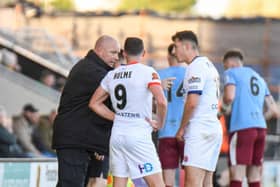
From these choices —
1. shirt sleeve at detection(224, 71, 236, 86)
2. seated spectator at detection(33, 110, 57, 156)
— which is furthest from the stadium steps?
shirt sleeve at detection(224, 71, 236, 86)

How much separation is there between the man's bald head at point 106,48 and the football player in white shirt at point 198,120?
68cm

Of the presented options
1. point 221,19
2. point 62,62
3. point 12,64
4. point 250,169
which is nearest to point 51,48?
point 62,62

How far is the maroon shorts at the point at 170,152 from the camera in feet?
40.4

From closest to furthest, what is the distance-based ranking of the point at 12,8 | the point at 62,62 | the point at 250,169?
the point at 250,169 → the point at 62,62 → the point at 12,8

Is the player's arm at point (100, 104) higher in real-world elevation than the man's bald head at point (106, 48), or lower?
lower

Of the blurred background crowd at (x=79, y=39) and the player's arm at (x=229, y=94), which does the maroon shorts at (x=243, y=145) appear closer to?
the player's arm at (x=229, y=94)

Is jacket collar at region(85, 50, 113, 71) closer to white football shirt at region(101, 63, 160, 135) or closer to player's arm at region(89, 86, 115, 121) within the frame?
player's arm at region(89, 86, 115, 121)

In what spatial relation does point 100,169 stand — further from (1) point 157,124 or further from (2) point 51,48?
(2) point 51,48

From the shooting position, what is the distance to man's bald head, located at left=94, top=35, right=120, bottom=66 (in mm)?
10414

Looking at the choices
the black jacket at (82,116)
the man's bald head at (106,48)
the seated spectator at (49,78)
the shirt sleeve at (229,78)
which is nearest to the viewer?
the black jacket at (82,116)

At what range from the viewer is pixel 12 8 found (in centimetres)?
A: 2355

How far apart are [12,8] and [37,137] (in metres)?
7.40

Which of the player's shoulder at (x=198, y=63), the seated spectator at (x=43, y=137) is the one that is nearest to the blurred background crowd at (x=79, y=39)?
the seated spectator at (x=43, y=137)

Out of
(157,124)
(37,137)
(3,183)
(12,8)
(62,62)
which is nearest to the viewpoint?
(157,124)
